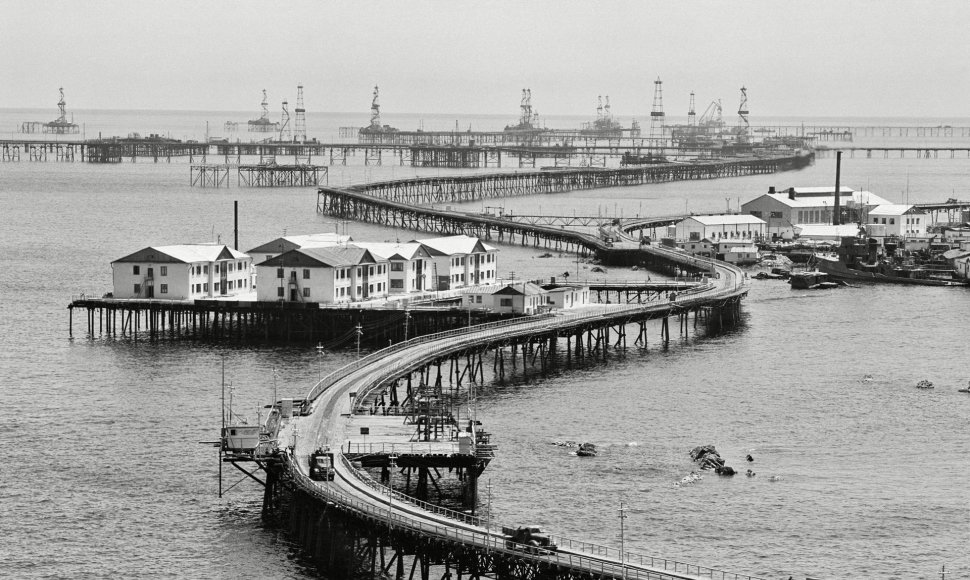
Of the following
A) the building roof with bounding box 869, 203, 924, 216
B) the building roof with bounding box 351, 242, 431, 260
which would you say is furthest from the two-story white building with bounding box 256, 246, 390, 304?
A: the building roof with bounding box 869, 203, 924, 216

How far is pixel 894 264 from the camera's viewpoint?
140 m

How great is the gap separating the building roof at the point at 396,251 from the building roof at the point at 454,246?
86cm

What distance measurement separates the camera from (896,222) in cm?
16725

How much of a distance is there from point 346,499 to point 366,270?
50.7 metres

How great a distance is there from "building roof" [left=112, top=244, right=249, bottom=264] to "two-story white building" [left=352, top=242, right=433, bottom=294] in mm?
8183

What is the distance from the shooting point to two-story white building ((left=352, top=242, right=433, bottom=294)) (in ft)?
344

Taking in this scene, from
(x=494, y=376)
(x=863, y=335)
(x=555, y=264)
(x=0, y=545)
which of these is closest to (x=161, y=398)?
(x=494, y=376)

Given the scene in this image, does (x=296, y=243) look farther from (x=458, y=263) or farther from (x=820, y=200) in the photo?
(x=820, y=200)

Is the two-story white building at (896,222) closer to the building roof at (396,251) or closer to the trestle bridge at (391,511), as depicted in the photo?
the building roof at (396,251)

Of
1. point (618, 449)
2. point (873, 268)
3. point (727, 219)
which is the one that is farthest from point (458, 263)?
point (727, 219)

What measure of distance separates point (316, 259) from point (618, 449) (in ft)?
118

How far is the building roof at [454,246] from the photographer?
Result: 4288 inches

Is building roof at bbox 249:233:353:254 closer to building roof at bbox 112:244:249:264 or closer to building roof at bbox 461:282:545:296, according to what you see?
building roof at bbox 112:244:249:264

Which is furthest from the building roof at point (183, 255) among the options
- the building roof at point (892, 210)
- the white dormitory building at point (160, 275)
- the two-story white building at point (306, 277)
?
the building roof at point (892, 210)
